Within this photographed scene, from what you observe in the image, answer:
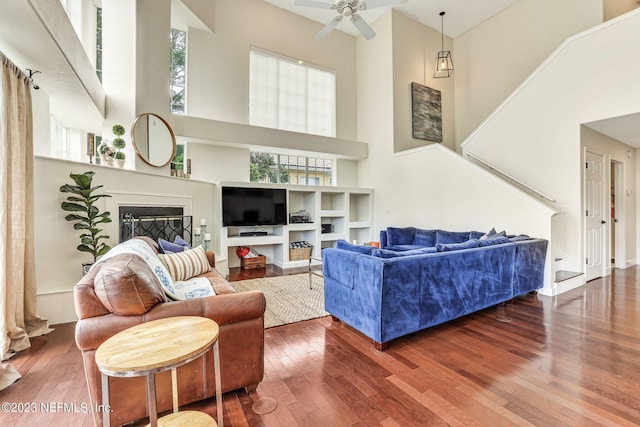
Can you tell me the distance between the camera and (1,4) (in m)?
1.87

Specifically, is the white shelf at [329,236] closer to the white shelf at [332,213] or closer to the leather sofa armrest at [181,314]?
the white shelf at [332,213]

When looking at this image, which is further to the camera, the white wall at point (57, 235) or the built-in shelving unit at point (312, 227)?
the built-in shelving unit at point (312, 227)

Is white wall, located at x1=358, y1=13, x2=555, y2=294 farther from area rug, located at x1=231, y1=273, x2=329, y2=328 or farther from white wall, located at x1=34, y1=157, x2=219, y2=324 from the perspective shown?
white wall, located at x1=34, y1=157, x2=219, y2=324

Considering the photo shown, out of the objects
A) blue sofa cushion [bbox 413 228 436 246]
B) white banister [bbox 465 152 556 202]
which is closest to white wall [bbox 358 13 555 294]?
blue sofa cushion [bbox 413 228 436 246]

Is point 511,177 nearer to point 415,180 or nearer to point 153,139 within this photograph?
point 415,180

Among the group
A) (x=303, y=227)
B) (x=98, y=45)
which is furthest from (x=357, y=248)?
(x=98, y=45)

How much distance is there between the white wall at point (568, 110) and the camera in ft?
12.6

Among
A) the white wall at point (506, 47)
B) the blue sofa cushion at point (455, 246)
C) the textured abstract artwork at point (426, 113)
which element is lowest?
the blue sofa cushion at point (455, 246)

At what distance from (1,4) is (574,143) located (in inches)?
261

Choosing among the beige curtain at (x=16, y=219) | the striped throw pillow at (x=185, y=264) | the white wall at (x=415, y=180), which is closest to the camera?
the beige curtain at (x=16, y=219)

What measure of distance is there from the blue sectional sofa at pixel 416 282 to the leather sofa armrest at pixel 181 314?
3.38 ft

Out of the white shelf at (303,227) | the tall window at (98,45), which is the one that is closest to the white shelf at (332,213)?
the white shelf at (303,227)

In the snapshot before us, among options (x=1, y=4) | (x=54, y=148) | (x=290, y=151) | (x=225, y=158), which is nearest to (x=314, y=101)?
(x=290, y=151)

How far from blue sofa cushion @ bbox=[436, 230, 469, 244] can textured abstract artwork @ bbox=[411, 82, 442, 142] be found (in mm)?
2739
